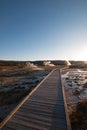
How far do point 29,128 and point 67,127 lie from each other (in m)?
1.67

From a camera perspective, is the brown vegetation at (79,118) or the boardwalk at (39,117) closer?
the boardwalk at (39,117)

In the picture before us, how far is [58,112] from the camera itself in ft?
30.0

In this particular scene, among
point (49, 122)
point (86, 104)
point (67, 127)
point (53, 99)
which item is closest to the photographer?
point (67, 127)

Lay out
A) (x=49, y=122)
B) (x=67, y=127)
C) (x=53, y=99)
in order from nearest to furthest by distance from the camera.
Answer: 1. (x=67, y=127)
2. (x=49, y=122)
3. (x=53, y=99)

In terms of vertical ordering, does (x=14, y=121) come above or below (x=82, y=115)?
above

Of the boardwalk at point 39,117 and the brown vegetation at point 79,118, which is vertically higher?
the boardwalk at point 39,117

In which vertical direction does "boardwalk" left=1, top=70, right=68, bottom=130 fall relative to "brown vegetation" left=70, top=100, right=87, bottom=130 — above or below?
above

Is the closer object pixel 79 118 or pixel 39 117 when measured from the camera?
pixel 39 117

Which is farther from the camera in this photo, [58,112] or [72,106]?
[72,106]

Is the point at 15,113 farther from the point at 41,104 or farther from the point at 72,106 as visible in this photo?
the point at 72,106

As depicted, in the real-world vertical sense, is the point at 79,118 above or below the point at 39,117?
below

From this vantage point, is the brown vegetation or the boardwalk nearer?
the boardwalk

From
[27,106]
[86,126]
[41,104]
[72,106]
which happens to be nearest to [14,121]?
[27,106]

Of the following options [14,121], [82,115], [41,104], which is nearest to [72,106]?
[82,115]
